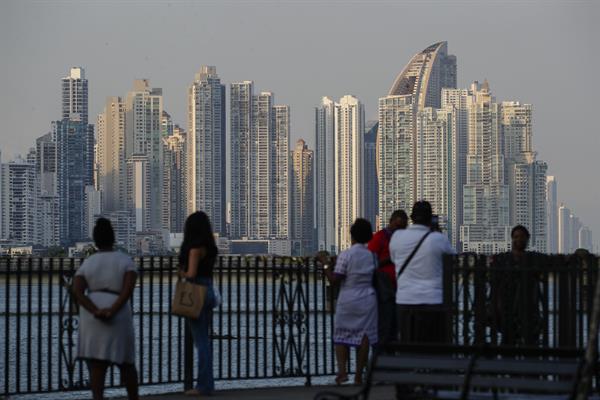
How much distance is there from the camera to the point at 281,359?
1605 cm

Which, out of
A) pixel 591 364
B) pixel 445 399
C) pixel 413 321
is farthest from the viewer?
pixel 413 321

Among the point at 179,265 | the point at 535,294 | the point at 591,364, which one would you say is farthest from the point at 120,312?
the point at 591,364

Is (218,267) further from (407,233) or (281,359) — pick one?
(407,233)

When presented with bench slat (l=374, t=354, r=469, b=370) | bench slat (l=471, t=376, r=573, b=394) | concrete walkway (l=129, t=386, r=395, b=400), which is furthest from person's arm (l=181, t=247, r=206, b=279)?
bench slat (l=471, t=376, r=573, b=394)

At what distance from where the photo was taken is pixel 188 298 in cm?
1363

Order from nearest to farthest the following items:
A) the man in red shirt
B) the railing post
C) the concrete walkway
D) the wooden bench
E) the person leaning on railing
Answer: the wooden bench, the person leaning on railing, the concrete walkway, the railing post, the man in red shirt

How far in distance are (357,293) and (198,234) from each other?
184cm

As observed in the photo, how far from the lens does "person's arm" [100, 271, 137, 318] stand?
11898 millimetres

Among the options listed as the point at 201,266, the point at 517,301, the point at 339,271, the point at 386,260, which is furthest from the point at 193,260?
the point at 517,301

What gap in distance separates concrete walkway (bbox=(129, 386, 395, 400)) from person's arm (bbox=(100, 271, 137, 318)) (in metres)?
2.55

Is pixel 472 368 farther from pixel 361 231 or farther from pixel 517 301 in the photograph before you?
pixel 361 231

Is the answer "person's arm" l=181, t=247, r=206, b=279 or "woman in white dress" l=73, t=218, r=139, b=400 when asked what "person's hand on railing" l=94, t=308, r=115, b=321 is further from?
"person's arm" l=181, t=247, r=206, b=279

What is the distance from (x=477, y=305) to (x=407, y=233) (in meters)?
1.37

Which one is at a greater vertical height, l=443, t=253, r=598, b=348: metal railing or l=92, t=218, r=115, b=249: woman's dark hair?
l=92, t=218, r=115, b=249: woman's dark hair
